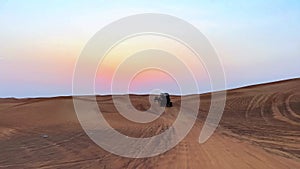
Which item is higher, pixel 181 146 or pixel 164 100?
pixel 164 100

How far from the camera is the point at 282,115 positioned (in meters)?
22.2

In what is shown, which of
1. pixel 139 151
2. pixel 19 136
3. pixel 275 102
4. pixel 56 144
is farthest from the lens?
pixel 275 102

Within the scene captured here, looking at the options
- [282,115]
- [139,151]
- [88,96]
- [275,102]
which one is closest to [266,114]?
[282,115]

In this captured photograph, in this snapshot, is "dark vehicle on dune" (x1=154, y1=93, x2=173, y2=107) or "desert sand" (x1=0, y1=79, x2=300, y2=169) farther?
"dark vehicle on dune" (x1=154, y1=93, x2=173, y2=107)

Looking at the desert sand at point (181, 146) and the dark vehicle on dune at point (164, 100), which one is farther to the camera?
the dark vehicle on dune at point (164, 100)

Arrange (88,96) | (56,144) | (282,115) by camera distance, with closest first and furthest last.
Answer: (56,144)
(282,115)
(88,96)

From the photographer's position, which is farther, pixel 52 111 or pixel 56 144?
pixel 52 111

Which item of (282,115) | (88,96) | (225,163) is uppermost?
(88,96)

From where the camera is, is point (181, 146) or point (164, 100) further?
point (164, 100)

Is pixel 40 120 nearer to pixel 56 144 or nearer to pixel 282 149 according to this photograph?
pixel 56 144

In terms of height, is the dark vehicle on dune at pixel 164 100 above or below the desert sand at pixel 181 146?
above

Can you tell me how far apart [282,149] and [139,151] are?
438 centimetres

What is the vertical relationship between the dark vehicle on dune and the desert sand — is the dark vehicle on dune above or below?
above

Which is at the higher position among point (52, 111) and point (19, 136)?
point (52, 111)
